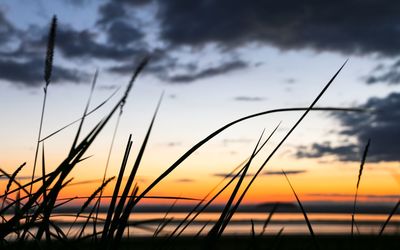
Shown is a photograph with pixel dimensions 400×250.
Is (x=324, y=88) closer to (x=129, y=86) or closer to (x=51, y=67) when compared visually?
(x=129, y=86)

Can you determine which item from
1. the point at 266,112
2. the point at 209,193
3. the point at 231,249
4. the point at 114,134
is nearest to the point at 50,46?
the point at 114,134

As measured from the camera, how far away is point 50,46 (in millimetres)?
2033

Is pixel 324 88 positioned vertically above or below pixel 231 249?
below

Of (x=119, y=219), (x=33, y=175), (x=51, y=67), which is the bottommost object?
(x=119, y=219)

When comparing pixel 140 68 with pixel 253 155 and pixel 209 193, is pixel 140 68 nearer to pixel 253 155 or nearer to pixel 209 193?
pixel 253 155

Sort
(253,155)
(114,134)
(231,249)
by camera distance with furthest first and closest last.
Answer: (231,249)
(114,134)
(253,155)

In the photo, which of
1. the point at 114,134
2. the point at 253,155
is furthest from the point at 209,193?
the point at 114,134

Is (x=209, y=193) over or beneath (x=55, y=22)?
beneath

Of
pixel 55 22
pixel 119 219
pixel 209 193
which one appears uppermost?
pixel 55 22

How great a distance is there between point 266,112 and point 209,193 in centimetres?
53

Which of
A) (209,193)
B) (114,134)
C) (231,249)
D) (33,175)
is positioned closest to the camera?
(209,193)

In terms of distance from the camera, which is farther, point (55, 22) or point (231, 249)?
point (231, 249)

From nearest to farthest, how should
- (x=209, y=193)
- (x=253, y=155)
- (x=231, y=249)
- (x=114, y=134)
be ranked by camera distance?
1. (x=253, y=155)
2. (x=209, y=193)
3. (x=114, y=134)
4. (x=231, y=249)

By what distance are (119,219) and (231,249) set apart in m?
10.0
